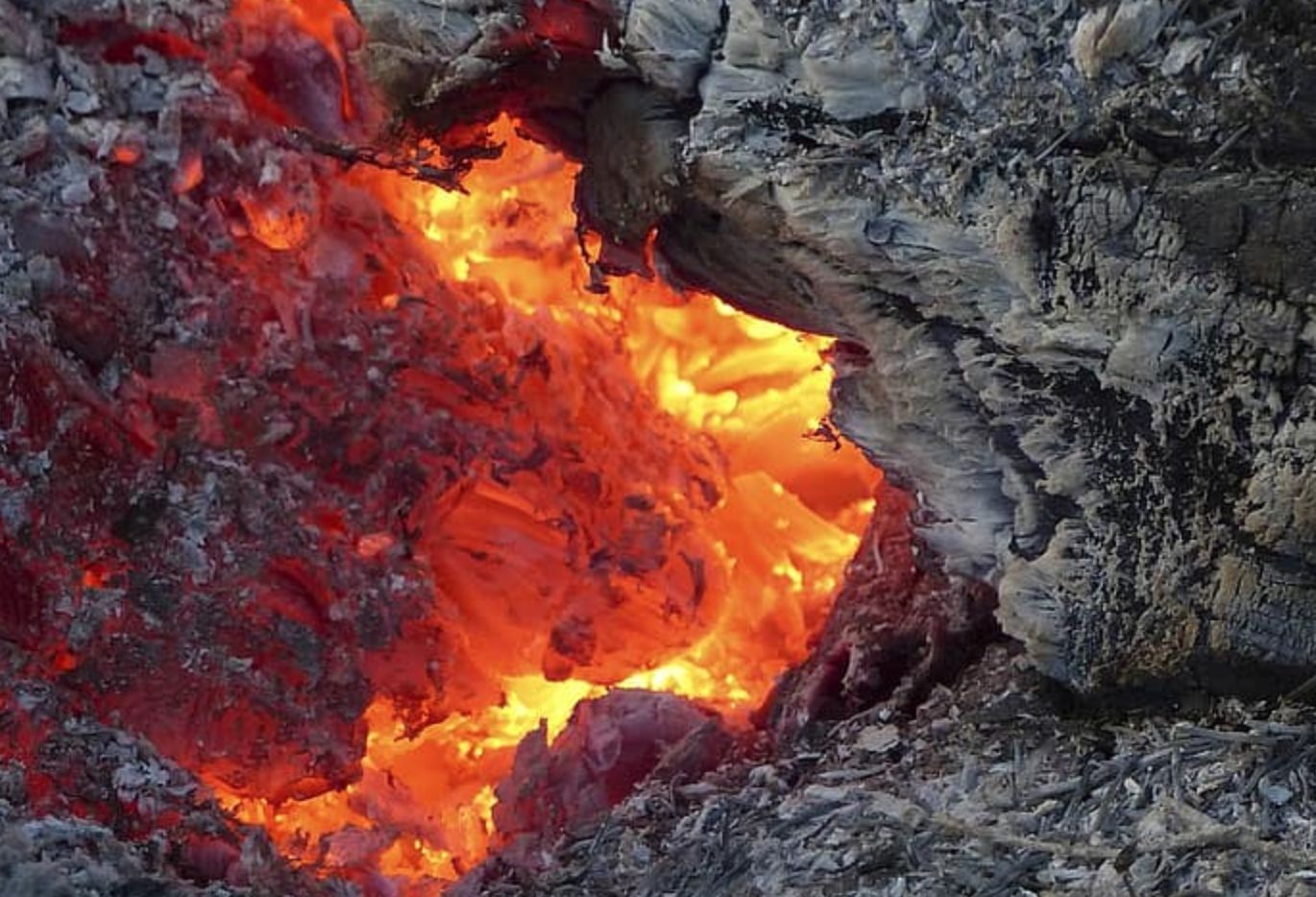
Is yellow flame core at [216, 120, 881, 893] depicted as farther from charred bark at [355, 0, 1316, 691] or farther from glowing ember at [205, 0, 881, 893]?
charred bark at [355, 0, 1316, 691]

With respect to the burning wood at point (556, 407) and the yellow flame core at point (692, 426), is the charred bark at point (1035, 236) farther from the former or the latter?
the yellow flame core at point (692, 426)

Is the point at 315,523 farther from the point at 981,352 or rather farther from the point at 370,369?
the point at 981,352

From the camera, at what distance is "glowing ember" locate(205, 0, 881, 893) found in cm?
232

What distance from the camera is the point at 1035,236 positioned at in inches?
59.1

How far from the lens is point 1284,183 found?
142cm

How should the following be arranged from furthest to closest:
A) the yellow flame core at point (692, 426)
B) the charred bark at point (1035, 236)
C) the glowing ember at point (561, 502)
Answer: the yellow flame core at point (692, 426) < the glowing ember at point (561, 502) < the charred bark at point (1035, 236)

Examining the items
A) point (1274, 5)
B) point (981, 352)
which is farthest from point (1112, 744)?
point (1274, 5)

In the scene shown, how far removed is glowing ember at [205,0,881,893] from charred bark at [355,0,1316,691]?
0.66 m

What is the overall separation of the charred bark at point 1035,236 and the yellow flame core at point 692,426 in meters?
0.77

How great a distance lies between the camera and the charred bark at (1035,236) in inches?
56.6

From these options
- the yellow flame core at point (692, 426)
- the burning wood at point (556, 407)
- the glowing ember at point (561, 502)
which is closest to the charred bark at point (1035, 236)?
the burning wood at point (556, 407)

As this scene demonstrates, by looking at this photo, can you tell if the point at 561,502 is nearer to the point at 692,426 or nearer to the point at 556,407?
the point at 556,407

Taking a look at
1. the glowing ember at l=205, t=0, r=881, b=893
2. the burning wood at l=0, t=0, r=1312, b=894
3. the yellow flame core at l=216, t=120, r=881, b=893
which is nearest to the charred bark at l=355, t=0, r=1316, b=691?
the burning wood at l=0, t=0, r=1312, b=894

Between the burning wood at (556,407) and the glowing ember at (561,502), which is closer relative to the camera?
the burning wood at (556,407)
